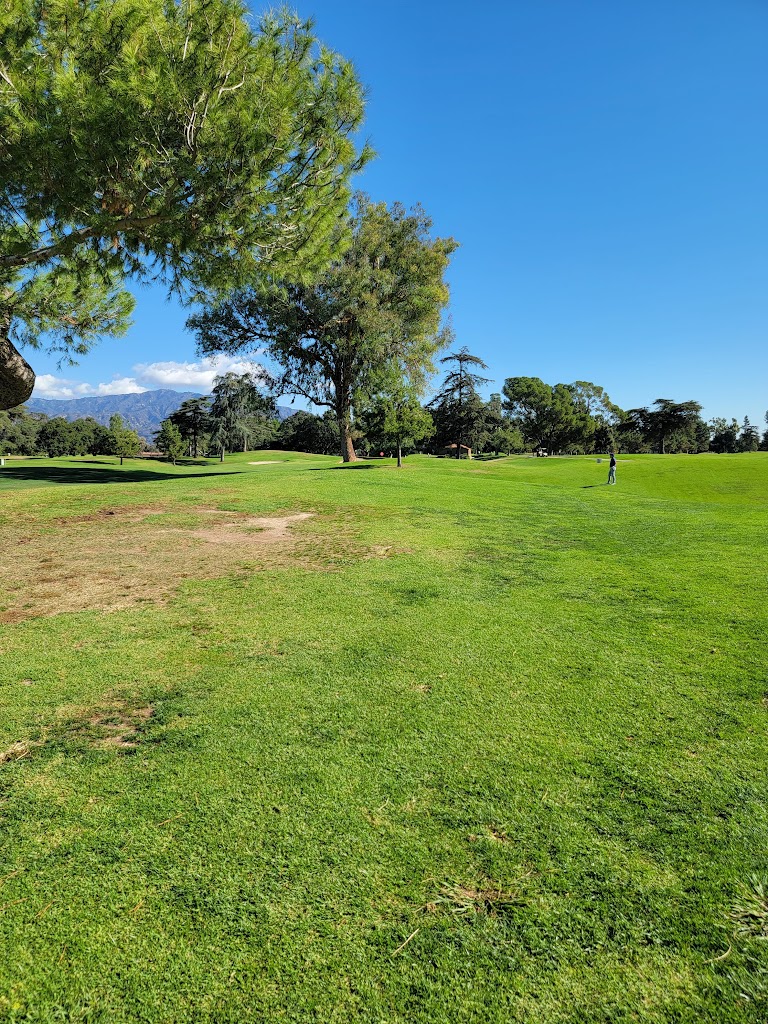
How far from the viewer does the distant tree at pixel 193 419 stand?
7691 cm

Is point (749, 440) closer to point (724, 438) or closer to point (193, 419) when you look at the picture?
point (724, 438)

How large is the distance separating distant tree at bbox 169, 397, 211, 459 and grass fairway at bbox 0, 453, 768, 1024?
247 feet

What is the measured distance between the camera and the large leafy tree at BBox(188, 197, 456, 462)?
1041 inches

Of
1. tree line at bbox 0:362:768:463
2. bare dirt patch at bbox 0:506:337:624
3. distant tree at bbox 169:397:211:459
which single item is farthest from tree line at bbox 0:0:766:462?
distant tree at bbox 169:397:211:459

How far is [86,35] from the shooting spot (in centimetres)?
777

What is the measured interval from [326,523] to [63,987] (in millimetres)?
9390

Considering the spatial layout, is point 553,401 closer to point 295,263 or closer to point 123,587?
point 295,263

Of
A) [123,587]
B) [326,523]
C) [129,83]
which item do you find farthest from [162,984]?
[129,83]

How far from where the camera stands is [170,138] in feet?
28.0

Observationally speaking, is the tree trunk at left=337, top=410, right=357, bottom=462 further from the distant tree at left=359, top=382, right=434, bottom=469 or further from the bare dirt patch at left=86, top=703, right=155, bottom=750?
the bare dirt patch at left=86, top=703, right=155, bottom=750

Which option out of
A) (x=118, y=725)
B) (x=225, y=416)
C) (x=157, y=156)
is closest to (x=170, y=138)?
(x=157, y=156)

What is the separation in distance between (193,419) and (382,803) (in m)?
83.1

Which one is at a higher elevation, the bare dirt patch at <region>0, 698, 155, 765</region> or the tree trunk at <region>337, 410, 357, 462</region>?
the tree trunk at <region>337, 410, 357, 462</region>

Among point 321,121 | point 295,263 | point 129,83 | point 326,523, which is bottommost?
point 326,523
